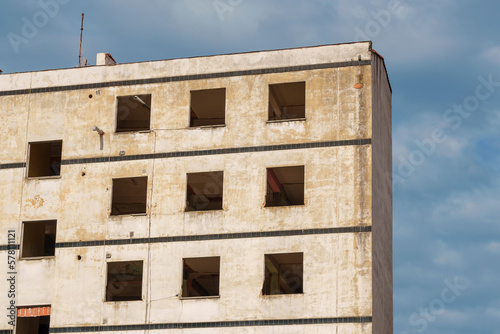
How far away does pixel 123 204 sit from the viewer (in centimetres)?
5750

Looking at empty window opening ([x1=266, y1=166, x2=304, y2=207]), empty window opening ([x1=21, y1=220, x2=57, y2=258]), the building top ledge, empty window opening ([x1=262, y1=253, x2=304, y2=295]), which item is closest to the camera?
the building top ledge

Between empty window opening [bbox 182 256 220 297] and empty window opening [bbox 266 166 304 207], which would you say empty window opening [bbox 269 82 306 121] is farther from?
empty window opening [bbox 182 256 220 297]

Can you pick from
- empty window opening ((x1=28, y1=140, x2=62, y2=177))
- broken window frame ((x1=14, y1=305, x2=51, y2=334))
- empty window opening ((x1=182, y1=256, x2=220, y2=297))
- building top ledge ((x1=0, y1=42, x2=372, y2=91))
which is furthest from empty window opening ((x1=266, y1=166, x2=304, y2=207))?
broken window frame ((x1=14, y1=305, x2=51, y2=334))

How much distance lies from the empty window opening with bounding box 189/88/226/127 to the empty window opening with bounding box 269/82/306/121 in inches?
98.1

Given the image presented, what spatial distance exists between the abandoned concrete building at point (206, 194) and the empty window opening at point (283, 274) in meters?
0.10

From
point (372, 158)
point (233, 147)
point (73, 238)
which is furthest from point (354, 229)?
point (73, 238)

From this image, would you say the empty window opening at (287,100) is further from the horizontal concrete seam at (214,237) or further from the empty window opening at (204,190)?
the horizontal concrete seam at (214,237)

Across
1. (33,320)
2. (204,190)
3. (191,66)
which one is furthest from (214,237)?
(33,320)

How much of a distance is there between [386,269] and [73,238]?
1522 centimetres

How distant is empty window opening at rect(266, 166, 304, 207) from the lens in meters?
50.5

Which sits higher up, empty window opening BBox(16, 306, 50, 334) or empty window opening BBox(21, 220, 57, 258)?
empty window opening BBox(21, 220, 57, 258)

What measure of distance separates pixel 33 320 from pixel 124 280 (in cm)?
604

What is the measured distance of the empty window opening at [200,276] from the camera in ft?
164

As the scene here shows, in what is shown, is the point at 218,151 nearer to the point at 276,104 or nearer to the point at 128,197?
the point at 276,104
